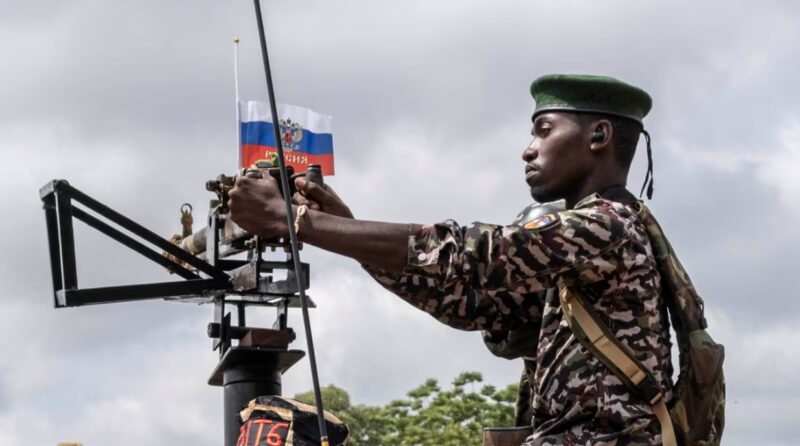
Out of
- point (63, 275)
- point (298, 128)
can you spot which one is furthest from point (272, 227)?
point (298, 128)

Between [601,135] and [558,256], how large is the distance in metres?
0.81

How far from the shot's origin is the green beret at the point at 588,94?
17.5 feet

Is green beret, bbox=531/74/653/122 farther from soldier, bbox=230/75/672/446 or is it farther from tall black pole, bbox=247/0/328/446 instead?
tall black pole, bbox=247/0/328/446

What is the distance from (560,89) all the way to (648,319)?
931 mm

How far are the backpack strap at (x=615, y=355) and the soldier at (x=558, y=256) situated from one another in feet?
0.11

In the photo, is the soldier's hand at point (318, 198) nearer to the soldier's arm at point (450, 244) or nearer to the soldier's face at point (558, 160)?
the soldier's arm at point (450, 244)

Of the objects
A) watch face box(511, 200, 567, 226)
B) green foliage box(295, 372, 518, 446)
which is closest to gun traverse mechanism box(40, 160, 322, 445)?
watch face box(511, 200, 567, 226)

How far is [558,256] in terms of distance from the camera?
15.2 feet

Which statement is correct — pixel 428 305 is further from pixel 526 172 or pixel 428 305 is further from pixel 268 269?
pixel 268 269

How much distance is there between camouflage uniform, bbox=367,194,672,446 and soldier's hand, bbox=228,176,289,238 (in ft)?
1.36

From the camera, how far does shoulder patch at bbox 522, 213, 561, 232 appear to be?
462cm

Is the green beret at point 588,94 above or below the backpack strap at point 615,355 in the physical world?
above

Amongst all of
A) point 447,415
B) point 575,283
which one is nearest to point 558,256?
point 575,283

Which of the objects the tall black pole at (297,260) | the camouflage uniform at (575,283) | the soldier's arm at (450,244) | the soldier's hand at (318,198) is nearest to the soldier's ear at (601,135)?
the camouflage uniform at (575,283)
